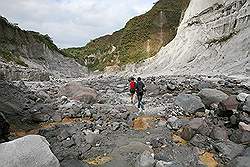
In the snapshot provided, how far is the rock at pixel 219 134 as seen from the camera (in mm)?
14195

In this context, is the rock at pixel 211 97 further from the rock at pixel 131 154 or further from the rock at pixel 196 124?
the rock at pixel 131 154

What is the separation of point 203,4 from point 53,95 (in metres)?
34.7

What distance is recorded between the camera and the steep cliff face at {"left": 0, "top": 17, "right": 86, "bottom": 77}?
5809 centimetres

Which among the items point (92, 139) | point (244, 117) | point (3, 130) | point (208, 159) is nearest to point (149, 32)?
point (244, 117)

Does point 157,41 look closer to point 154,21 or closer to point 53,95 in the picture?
point 154,21

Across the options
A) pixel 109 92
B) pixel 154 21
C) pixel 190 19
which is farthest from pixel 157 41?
pixel 109 92

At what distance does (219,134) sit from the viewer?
47.1ft

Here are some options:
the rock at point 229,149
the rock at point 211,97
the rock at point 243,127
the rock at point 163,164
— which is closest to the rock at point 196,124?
the rock at point 229,149

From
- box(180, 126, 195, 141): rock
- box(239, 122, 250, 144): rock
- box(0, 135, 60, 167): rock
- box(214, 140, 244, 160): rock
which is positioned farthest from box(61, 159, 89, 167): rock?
box(239, 122, 250, 144): rock

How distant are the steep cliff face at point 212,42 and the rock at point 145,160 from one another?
21473 mm

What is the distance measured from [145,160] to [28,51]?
191 feet

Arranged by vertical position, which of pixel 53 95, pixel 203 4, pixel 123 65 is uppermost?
pixel 203 4

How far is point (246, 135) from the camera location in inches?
544

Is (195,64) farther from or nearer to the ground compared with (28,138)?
nearer to the ground
